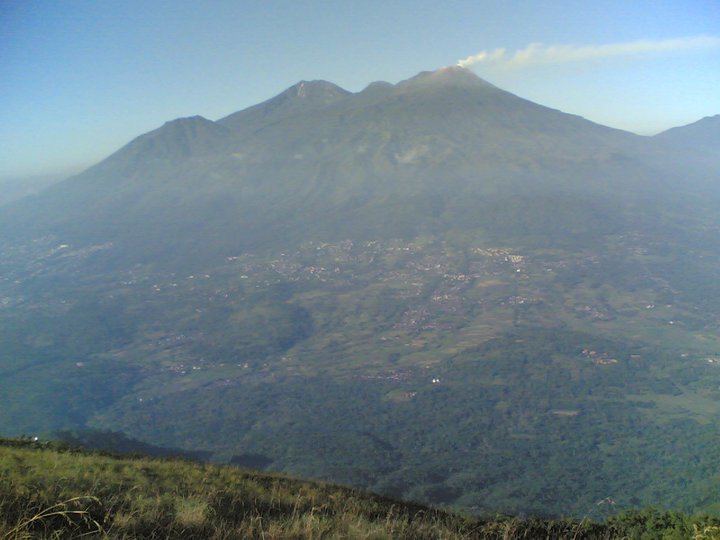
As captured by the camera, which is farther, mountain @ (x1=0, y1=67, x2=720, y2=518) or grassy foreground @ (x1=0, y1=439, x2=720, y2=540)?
mountain @ (x1=0, y1=67, x2=720, y2=518)

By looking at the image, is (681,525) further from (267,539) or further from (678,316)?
(678,316)

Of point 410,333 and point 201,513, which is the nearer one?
point 201,513

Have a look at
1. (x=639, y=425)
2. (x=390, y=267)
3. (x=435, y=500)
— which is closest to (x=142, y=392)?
(x=435, y=500)

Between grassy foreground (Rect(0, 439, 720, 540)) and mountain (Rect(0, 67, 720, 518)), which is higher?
grassy foreground (Rect(0, 439, 720, 540))

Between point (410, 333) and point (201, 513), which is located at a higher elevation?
point (201, 513)
